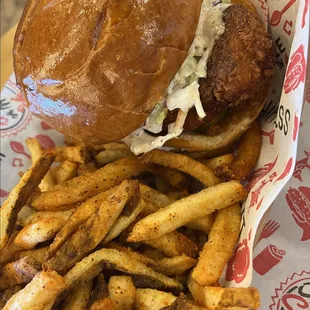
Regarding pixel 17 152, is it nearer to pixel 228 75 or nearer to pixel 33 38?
pixel 33 38

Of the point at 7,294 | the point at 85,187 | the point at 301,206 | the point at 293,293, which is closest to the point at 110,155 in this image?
the point at 85,187

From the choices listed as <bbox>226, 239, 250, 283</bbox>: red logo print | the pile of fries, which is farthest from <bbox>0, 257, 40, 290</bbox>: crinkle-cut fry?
<bbox>226, 239, 250, 283</bbox>: red logo print

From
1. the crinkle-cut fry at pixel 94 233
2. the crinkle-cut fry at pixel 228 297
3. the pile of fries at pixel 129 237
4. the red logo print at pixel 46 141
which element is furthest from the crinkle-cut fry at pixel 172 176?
the red logo print at pixel 46 141

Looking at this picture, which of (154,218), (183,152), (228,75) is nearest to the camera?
(154,218)

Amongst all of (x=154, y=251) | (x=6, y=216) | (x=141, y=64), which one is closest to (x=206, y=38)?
(x=141, y=64)

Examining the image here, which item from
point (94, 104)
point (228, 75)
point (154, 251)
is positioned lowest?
point (154, 251)

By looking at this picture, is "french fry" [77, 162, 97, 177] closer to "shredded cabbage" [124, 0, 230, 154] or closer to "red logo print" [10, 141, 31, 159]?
A: "shredded cabbage" [124, 0, 230, 154]

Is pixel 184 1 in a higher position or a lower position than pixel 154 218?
higher
